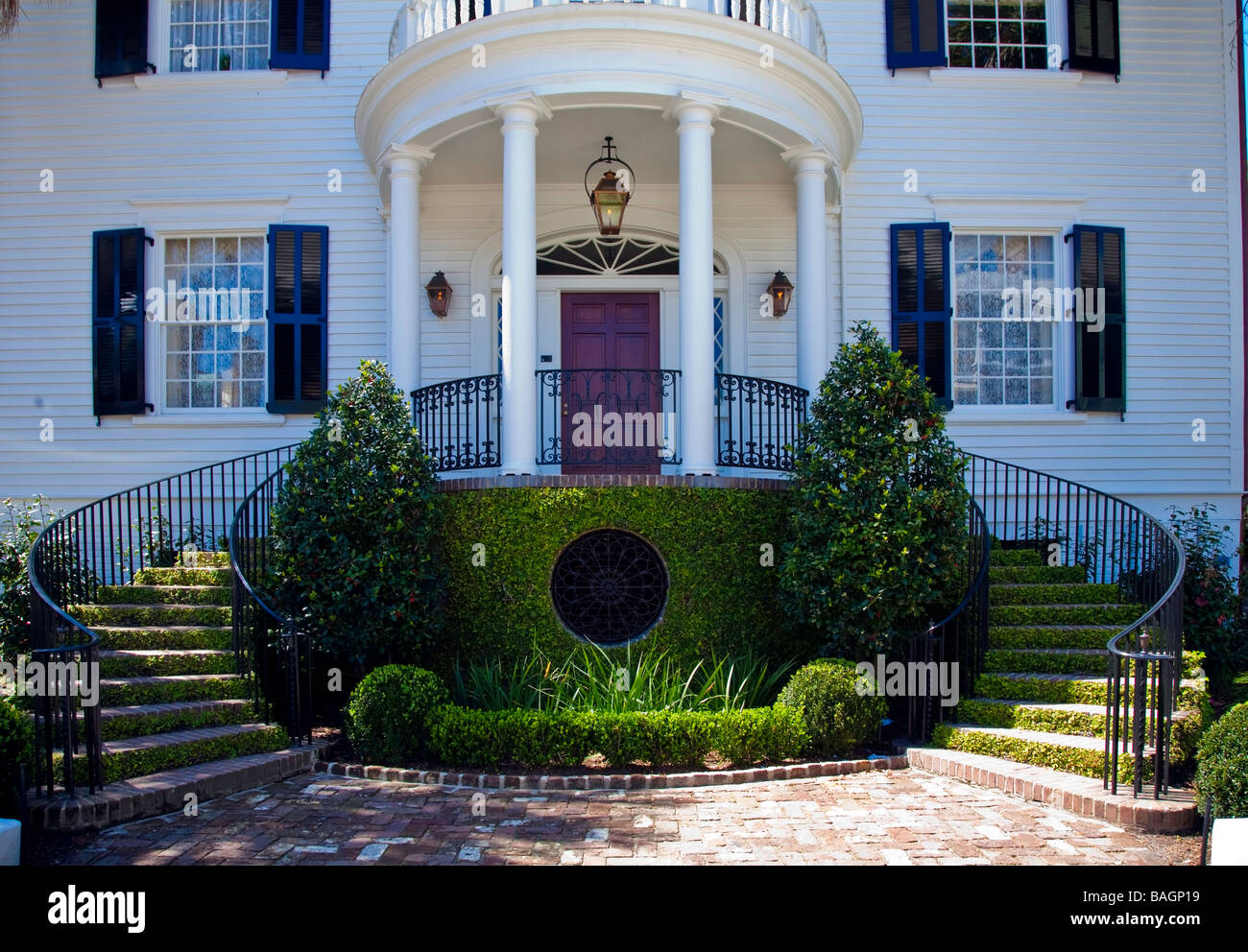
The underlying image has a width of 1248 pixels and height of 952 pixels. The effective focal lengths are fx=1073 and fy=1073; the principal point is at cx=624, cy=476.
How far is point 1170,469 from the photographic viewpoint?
12180 mm

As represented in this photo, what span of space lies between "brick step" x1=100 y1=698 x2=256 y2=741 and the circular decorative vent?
8.81 feet

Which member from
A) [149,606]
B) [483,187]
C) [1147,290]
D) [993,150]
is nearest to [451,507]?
[149,606]

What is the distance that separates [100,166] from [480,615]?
740cm

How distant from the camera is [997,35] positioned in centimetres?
1267

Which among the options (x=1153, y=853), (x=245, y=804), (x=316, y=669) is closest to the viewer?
(x=1153, y=853)

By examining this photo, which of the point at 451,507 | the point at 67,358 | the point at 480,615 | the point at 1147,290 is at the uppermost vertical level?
the point at 1147,290

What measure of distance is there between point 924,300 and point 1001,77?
2.79 meters

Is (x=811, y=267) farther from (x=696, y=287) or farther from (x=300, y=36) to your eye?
(x=300, y=36)

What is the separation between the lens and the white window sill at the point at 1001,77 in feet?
40.3

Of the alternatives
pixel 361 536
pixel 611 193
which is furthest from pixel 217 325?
pixel 611 193

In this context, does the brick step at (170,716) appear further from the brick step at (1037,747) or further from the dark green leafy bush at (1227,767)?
the dark green leafy bush at (1227,767)

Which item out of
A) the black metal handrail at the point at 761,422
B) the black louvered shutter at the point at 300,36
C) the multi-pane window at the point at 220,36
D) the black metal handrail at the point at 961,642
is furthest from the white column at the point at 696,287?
the multi-pane window at the point at 220,36

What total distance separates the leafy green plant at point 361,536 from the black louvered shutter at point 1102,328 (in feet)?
24.4

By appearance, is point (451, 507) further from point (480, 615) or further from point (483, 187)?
point (483, 187)
